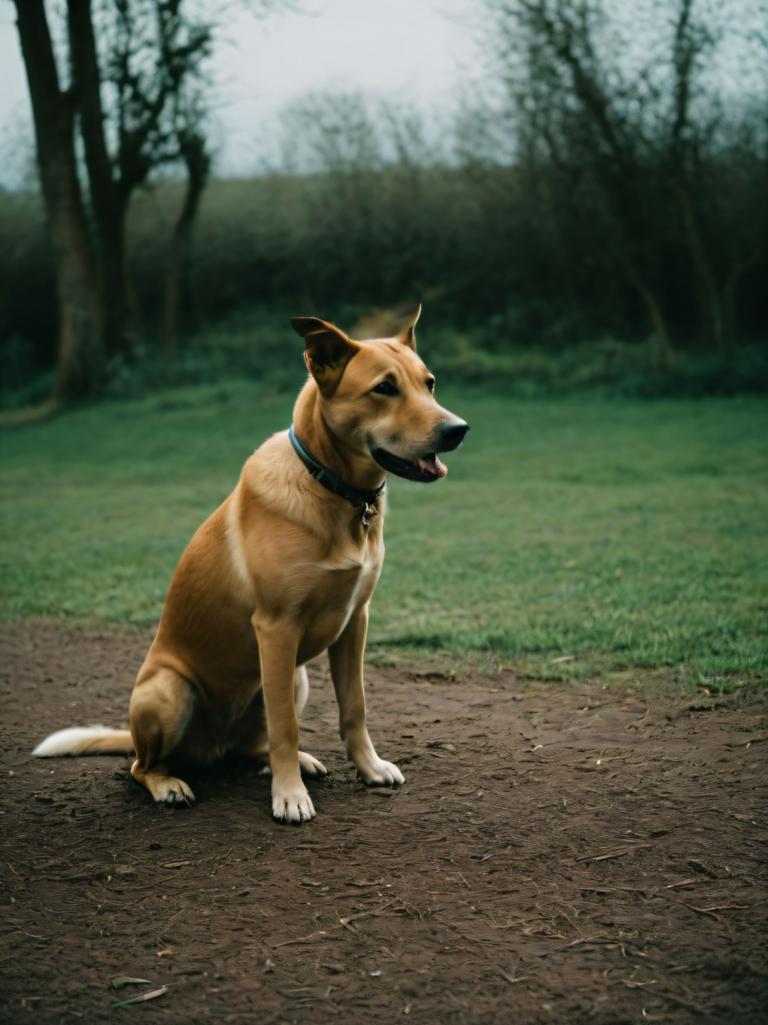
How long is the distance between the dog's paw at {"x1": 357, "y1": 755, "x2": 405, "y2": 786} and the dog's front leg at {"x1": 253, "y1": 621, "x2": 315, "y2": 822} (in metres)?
0.30

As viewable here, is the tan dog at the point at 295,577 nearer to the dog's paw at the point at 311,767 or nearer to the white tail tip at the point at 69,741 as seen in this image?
the dog's paw at the point at 311,767

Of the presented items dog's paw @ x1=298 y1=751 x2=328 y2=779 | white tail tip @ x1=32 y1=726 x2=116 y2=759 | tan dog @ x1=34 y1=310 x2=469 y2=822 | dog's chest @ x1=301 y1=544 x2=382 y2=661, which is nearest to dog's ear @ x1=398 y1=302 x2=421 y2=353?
tan dog @ x1=34 y1=310 x2=469 y2=822

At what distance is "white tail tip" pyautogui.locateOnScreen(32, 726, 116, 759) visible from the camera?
3.89 m

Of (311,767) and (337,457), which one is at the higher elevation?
(337,457)

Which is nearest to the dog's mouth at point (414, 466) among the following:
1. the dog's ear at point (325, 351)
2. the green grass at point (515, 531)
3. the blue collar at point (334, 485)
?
the blue collar at point (334, 485)

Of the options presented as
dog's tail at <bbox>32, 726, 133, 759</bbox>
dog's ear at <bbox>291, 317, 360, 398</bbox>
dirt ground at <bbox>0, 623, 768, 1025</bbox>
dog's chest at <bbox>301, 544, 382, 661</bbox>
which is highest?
dog's ear at <bbox>291, 317, 360, 398</bbox>

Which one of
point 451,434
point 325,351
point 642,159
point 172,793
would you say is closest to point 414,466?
point 451,434

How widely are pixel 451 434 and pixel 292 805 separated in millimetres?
1368

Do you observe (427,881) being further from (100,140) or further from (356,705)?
(100,140)

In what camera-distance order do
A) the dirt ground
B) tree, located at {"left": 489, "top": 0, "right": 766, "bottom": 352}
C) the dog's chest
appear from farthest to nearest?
tree, located at {"left": 489, "top": 0, "right": 766, "bottom": 352}, the dog's chest, the dirt ground

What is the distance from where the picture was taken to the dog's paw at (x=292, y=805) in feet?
10.8

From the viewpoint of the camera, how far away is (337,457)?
3.40 m

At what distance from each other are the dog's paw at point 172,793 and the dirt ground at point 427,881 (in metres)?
0.04

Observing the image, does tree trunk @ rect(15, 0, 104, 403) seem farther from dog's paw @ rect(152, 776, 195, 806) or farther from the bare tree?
dog's paw @ rect(152, 776, 195, 806)
